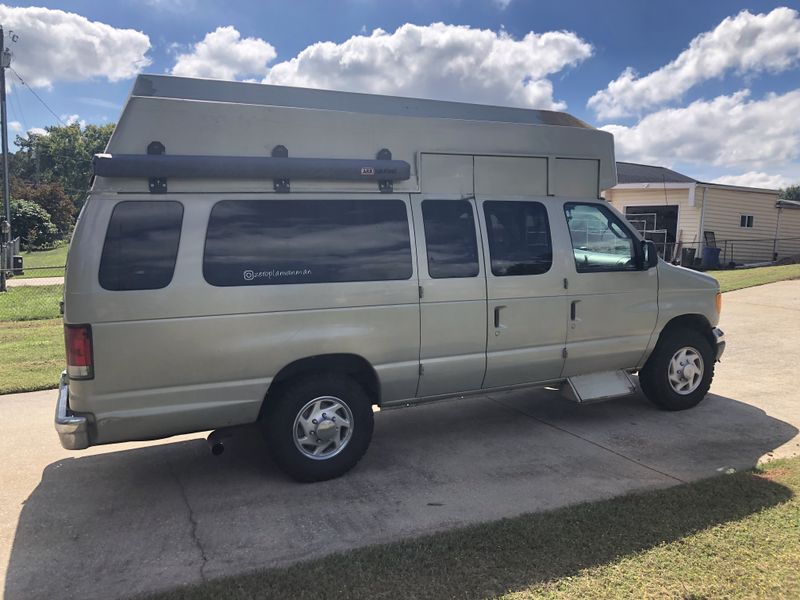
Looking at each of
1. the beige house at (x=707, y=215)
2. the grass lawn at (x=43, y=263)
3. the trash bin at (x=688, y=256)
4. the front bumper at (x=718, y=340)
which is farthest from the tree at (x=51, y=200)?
the front bumper at (x=718, y=340)

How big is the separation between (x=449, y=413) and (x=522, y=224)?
7.16 ft

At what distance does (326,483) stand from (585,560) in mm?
1963

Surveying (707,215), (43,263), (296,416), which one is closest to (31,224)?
(43,263)

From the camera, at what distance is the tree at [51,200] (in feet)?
131

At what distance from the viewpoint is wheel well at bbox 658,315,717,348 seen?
6.02 meters

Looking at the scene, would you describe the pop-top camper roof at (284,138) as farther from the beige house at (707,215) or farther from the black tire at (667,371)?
the beige house at (707,215)

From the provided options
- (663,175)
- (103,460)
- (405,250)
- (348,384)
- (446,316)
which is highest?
(663,175)

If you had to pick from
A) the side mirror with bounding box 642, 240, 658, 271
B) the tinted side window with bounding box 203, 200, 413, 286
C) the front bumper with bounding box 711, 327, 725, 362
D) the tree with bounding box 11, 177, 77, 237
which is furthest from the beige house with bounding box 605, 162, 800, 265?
the tree with bounding box 11, 177, 77, 237

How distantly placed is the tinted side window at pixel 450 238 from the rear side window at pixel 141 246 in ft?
6.14

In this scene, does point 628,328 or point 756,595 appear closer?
point 756,595

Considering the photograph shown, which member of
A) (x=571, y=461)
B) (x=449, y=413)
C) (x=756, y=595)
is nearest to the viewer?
(x=756, y=595)

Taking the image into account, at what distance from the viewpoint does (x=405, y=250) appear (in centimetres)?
466

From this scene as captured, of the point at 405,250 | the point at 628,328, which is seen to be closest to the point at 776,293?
the point at 628,328

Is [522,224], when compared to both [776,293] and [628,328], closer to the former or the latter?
[628,328]
